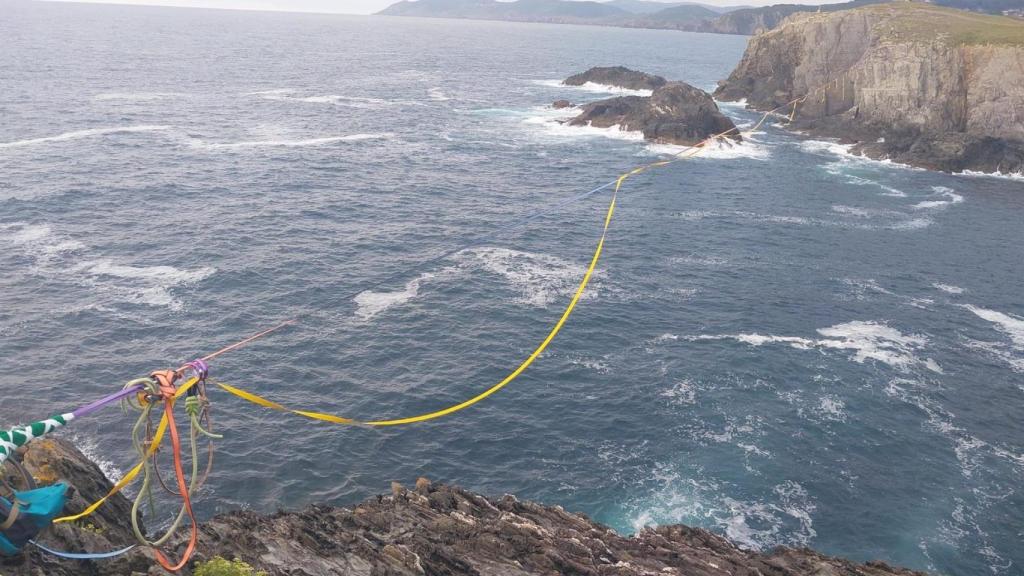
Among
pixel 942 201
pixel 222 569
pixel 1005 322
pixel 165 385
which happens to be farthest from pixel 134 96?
pixel 1005 322

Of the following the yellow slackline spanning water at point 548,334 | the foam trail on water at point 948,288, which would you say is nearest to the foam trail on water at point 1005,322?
the foam trail on water at point 948,288

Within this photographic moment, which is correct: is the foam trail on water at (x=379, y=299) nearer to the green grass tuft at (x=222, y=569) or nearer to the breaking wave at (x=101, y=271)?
the breaking wave at (x=101, y=271)

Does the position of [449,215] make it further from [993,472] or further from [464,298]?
[993,472]

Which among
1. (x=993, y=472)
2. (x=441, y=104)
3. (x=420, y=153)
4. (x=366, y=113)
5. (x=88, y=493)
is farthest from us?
(x=441, y=104)

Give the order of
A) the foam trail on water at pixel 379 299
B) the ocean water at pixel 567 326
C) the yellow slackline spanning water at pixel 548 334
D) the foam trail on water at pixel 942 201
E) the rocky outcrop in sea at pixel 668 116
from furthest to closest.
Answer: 1. the rocky outcrop in sea at pixel 668 116
2. the foam trail on water at pixel 942 201
3. the foam trail on water at pixel 379 299
4. the ocean water at pixel 567 326
5. the yellow slackline spanning water at pixel 548 334

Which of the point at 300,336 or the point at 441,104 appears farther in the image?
the point at 441,104

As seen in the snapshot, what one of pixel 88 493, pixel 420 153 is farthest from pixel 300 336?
pixel 420 153
